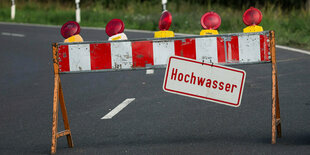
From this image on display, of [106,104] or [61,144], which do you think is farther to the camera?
[106,104]

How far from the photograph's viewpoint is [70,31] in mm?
6871

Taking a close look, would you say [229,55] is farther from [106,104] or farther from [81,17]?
[81,17]

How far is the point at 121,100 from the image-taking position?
372 inches

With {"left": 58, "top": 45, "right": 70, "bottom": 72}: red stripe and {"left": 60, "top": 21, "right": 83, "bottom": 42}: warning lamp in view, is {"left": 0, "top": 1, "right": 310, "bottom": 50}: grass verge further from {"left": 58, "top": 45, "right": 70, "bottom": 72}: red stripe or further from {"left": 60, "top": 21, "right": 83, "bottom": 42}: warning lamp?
{"left": 58, "top": 45, "right": 70, "bottom": 72}: red stripe

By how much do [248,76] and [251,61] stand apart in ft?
16.2

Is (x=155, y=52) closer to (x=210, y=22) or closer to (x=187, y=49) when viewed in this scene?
(x=187, y=49)

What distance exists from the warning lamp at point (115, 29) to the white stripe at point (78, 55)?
0.36 metres

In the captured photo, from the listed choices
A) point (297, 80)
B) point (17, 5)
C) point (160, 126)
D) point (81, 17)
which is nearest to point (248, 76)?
point (297, 80)

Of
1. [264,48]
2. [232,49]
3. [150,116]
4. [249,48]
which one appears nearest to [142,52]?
[232,49]

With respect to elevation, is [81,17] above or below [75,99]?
above

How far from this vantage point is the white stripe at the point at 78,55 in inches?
258

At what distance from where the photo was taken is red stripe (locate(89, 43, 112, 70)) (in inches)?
259

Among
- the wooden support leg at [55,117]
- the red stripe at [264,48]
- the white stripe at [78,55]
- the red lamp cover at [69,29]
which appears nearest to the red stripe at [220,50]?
the red stripe at [264,48]

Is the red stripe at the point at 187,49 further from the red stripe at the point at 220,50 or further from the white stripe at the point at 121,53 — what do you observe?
the white stripe at the point at 121,53
